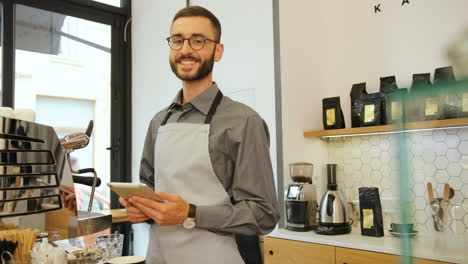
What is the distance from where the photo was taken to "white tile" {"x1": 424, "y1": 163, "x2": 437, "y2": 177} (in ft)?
3.02

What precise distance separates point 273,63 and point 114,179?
209 centimetres

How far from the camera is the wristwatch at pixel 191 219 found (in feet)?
3.85

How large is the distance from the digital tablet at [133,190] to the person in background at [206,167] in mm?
90

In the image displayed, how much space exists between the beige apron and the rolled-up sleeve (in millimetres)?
59

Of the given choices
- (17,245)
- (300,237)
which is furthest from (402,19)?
(17,245)

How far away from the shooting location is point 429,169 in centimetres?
92

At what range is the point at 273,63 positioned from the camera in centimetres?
268

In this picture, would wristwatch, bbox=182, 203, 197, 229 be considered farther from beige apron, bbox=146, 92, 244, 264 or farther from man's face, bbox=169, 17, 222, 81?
man's face, bbox=169, 17, 222, 81

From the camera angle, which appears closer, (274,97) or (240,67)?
(274,97)

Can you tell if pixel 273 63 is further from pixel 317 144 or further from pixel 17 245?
pixel 17 245

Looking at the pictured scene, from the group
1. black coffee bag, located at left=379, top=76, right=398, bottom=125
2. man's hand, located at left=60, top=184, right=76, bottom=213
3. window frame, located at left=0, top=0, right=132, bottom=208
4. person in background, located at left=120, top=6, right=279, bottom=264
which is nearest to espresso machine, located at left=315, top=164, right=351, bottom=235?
black coffee bag, located at left=379, top=76, right=398, bottom=125

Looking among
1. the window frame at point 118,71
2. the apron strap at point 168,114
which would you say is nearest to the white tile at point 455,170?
the apron strap at point 168,114

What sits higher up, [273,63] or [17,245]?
[273,63]

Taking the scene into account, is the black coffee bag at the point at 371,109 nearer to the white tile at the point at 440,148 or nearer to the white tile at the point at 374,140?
the white tile at the point at 374,140
